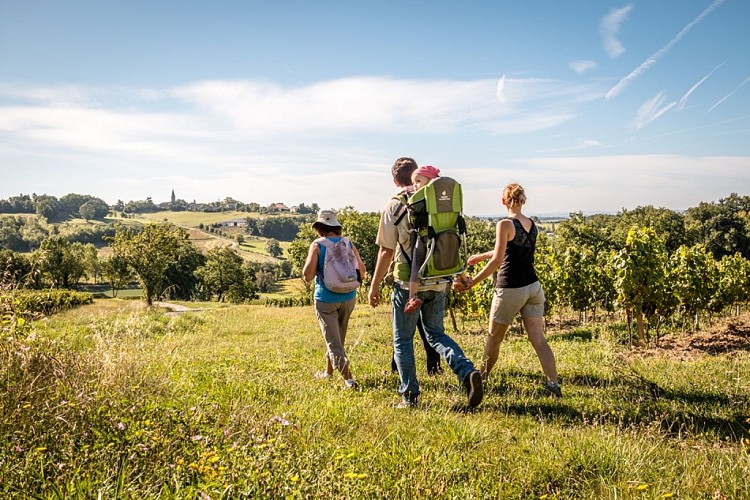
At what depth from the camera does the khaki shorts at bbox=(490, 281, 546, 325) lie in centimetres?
487

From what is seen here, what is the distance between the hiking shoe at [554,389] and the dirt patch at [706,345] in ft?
14.4

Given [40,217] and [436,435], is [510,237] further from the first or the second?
[40,217]

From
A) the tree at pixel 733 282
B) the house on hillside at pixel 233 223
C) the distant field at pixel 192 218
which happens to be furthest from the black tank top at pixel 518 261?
the distant field at pixel 192 218

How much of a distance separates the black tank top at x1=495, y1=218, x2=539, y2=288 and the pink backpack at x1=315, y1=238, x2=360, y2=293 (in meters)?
1.76

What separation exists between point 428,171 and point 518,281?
1.63 m

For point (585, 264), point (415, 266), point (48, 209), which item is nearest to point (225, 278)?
point (585, 264)

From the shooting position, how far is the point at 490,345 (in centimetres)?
516

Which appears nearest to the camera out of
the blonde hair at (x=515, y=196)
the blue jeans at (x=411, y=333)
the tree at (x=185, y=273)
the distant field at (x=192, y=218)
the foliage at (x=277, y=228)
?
the blue jeans at (x=411, y=333)

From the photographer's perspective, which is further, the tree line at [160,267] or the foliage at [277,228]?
the foliage at [277,228]

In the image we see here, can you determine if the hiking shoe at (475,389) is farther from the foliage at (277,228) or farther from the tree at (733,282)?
the foliage at (277,228)

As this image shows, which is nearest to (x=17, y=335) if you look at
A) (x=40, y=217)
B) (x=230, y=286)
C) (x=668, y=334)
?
(x=668, y=334)

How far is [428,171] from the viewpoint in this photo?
4.47m

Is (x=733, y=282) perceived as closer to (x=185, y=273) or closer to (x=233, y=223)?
(x=185, y=273)

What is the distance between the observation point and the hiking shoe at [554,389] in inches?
187
